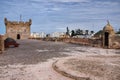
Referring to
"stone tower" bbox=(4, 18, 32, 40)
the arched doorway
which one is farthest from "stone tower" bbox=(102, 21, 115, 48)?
"stone tower" bbox=(4, 18, 32, 40)

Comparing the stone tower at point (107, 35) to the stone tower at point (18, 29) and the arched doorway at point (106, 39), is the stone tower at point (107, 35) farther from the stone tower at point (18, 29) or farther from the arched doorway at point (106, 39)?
the stone tower at point (18, 29)

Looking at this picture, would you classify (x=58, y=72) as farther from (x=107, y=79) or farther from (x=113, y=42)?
(x=113, y=42)

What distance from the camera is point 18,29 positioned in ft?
277

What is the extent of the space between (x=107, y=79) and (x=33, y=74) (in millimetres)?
3240

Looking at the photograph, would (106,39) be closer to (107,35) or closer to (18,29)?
(107,35)

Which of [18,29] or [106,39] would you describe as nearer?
[106,39]

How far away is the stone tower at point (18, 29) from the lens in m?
83.9

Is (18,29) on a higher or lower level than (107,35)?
higher

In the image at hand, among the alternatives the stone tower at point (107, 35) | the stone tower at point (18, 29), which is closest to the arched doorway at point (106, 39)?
the stone tower at point (107, 35)

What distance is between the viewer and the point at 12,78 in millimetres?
9984

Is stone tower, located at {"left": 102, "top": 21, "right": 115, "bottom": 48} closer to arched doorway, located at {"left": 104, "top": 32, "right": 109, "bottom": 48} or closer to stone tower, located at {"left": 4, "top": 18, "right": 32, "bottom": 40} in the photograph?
arched doorway, located at {"left": 104, "top": 32, "right": 109, "bottom": 48}

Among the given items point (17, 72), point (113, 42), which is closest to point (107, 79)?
point (17, 72)

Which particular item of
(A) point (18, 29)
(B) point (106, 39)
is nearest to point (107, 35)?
(B) point (106, 39)

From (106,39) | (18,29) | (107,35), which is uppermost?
(18,29)
